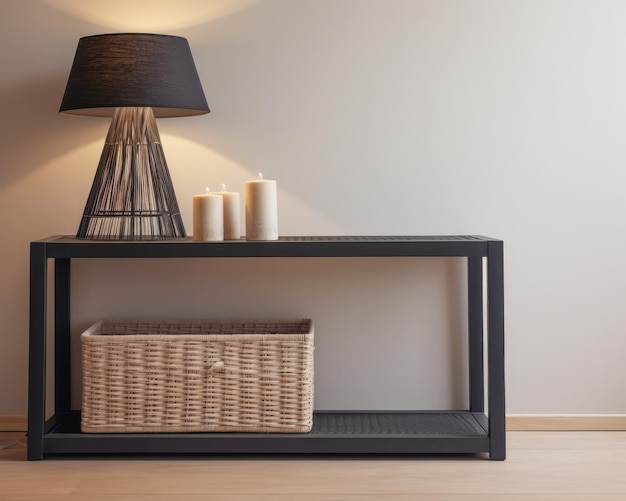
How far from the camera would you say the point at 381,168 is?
8.27ft

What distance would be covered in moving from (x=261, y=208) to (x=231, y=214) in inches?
4.4

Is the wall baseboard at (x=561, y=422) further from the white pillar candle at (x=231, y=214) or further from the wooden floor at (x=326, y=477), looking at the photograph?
the white pillar candle at (x=231, y=214)

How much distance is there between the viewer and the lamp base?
2.32m

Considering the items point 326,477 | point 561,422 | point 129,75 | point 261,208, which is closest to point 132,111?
point 129,75

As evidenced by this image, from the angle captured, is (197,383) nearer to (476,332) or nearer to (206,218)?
(206,218)

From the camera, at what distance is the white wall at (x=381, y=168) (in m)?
2.49

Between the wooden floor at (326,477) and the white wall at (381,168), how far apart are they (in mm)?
346

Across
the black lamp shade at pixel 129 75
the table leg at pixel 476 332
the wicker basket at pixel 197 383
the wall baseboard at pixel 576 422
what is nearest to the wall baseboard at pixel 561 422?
the wall baseboard at pixel 576 422

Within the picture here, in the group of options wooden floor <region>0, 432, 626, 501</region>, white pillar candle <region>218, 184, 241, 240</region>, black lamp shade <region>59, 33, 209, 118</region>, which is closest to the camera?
wooden floor <region>0, 432, 626, 501</region>

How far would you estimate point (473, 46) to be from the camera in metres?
2.49

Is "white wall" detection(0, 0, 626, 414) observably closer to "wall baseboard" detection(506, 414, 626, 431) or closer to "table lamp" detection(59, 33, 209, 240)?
"wall baseboard" detection(506, 414, 626, 431)

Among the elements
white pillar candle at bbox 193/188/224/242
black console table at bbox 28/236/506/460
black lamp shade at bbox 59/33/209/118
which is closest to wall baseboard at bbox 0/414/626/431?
black console table at bbox 28/236/506/460

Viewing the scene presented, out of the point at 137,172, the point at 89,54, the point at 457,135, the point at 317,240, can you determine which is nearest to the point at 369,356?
the point at 317,240

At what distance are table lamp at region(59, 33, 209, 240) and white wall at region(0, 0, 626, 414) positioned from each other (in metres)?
0.18
